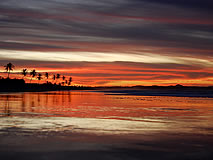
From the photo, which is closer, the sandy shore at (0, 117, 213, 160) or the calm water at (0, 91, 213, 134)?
the sandy shore at (0, 117, 213, 160)

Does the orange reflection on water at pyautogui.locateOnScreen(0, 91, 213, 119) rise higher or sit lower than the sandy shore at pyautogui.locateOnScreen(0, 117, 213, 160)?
higher

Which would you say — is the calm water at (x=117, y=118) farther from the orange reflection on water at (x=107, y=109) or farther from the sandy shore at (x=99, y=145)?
the sandy shore at (x=99, y=145)

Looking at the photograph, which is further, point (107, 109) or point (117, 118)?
point (107, 109)

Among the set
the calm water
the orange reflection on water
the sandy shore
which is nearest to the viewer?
the sandy shore

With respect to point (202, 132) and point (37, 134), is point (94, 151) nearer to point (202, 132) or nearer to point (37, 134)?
point (37, 134)

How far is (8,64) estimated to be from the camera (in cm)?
15325

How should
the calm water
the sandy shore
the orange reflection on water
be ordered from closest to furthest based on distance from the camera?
the sandy shore
the calm water
the orange reflection on water

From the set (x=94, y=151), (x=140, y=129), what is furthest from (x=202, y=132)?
(x=94, y=151)

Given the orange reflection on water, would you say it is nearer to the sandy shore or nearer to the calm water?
the calm water

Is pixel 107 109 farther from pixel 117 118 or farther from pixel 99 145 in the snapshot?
pixel 99 145

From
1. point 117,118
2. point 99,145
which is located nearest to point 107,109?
point 117,118

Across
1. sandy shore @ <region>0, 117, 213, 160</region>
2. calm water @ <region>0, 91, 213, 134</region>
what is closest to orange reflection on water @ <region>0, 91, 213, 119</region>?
calm water @ <region>0, 91, 213, 134</region>

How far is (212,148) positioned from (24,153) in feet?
20.8

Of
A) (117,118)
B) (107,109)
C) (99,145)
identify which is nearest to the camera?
(99,145)
